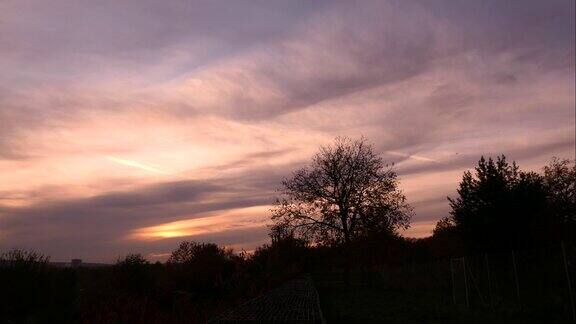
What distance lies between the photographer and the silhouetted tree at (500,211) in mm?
31453

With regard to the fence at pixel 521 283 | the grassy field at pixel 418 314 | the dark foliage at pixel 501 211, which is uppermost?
the dark foliage at pixel 501 211

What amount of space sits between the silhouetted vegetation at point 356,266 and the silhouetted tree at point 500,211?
0.21 feet

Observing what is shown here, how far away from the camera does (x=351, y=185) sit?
156 ft

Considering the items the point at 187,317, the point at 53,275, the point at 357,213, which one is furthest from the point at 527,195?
the point at 53,275

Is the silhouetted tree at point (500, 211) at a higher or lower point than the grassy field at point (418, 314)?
higher

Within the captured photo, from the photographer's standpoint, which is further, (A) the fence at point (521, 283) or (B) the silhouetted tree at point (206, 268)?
(B) the silhouetted tree at point (206, 268)

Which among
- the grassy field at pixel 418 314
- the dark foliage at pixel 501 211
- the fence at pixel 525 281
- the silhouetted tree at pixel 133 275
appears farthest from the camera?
the dark foliage at pixel 501 211

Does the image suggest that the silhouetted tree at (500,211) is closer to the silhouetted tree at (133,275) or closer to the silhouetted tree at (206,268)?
the silhouetted tree at (206,268)

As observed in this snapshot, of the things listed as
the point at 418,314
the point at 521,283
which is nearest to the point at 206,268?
the point at 418,314

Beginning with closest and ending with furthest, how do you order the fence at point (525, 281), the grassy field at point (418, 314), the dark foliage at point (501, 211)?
1. the fence at point (525, 281)
2. the grassy field at point (418, 314)
3. the dark foliage at point (501, 211)

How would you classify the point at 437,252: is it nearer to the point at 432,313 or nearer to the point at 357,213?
the point at 357,213

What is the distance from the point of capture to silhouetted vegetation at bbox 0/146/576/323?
1836 centimetres

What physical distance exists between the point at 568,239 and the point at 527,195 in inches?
139

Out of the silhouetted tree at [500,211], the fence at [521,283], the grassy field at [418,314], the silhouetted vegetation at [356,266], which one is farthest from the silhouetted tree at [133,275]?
the silhouetted tree at [500,211]
